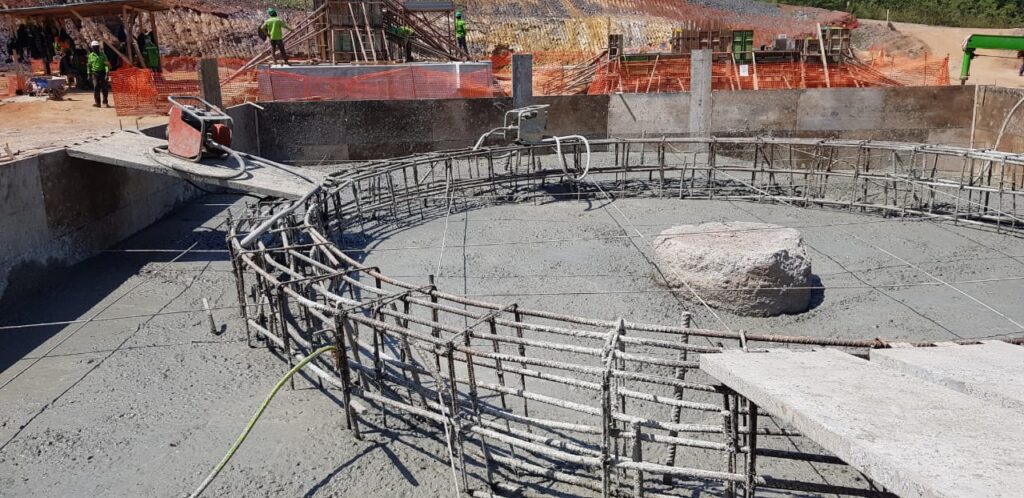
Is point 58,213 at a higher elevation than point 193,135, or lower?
lower

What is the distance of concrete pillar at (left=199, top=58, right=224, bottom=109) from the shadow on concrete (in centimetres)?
387

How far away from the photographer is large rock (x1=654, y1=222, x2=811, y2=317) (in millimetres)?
9945

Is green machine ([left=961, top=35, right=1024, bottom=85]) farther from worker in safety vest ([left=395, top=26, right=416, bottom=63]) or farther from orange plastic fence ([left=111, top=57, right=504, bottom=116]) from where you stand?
worker in safety vest ([left=395, top=26, right=416, bottom=63])

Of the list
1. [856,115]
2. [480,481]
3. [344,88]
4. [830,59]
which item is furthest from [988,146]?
[480,481]

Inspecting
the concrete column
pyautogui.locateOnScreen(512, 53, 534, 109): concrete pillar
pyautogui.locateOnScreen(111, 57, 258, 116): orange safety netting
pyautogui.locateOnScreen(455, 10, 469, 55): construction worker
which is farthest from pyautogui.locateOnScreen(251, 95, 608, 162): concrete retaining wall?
pyautogui.locateOnScreen(455, 10, 469, 55): construction worker

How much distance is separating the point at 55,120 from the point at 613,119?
14331mm

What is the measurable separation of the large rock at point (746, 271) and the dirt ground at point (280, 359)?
8.8 inches

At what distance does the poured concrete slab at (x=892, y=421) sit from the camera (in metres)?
2.79

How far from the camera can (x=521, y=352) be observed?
6.95 metres

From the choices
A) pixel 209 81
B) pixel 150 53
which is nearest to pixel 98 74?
pixel 150 53

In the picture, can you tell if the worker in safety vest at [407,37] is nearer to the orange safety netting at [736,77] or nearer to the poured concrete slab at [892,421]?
the orange safety netting at [736,77]

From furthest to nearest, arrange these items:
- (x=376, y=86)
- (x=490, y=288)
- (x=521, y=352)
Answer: (x=376, y=86), (x=490, y=288), (x=521, y=352)

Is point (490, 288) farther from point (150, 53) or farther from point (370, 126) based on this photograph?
point (150, 53)

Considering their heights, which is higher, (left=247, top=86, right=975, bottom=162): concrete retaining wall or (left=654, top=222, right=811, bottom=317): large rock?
(left=247, top=86, right=975, bottom=162): concrete retaining wall
